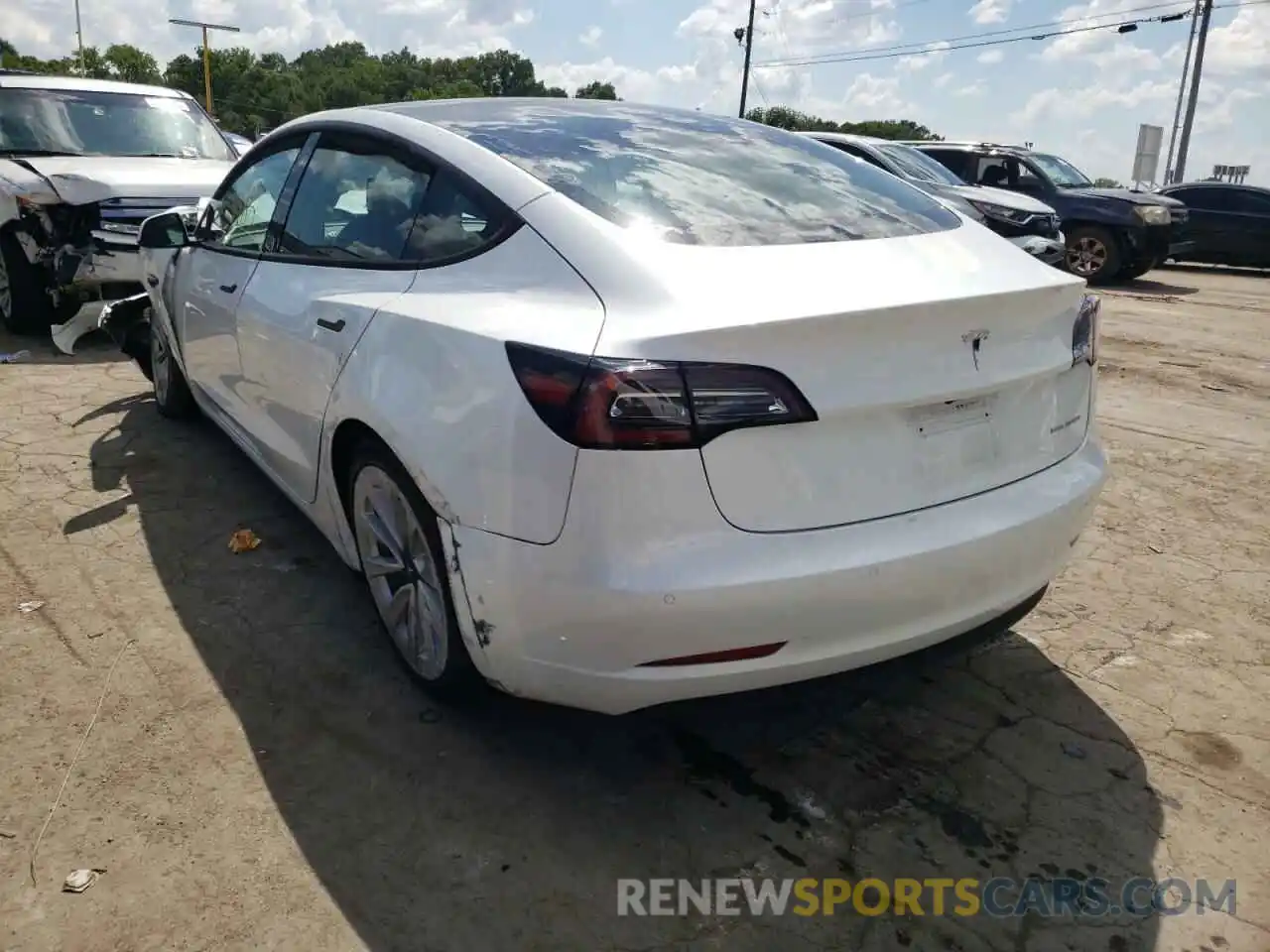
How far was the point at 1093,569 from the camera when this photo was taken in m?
3.77

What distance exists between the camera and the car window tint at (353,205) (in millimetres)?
2771

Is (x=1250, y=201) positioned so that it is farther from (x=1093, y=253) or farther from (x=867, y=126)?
(x=867, y=126)

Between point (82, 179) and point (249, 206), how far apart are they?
380 cm

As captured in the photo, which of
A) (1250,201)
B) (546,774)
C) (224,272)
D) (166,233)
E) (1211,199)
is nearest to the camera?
(546,774)

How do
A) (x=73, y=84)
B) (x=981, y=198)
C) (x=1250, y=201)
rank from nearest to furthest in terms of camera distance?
1. (x=73, y=84)
2. (x=981, y=198)
3. (x=1250, y=201)

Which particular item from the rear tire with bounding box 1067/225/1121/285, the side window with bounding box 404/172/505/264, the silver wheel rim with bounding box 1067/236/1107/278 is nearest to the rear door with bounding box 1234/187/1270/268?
the rear tire with bounding box 1067/225/1121/285

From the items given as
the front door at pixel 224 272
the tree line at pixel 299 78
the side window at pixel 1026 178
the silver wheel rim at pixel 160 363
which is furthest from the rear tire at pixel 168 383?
the tree line at pixel 299 78

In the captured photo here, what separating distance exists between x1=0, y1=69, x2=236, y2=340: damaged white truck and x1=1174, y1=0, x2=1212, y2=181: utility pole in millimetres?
30260

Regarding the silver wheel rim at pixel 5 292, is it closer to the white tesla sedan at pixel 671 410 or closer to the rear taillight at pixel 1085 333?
the white tesla sedan at pixel 671 410

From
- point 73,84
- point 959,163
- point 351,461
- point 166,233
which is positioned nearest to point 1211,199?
point 959,163

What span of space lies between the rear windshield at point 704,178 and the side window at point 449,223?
16 cm

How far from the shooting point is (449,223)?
102 inches

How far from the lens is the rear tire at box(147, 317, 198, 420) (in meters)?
4.92

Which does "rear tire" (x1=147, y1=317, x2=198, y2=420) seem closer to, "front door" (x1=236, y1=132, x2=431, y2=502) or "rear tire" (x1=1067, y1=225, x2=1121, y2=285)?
"front door" (x1=236, y1=132, x2=431, y2=502)
